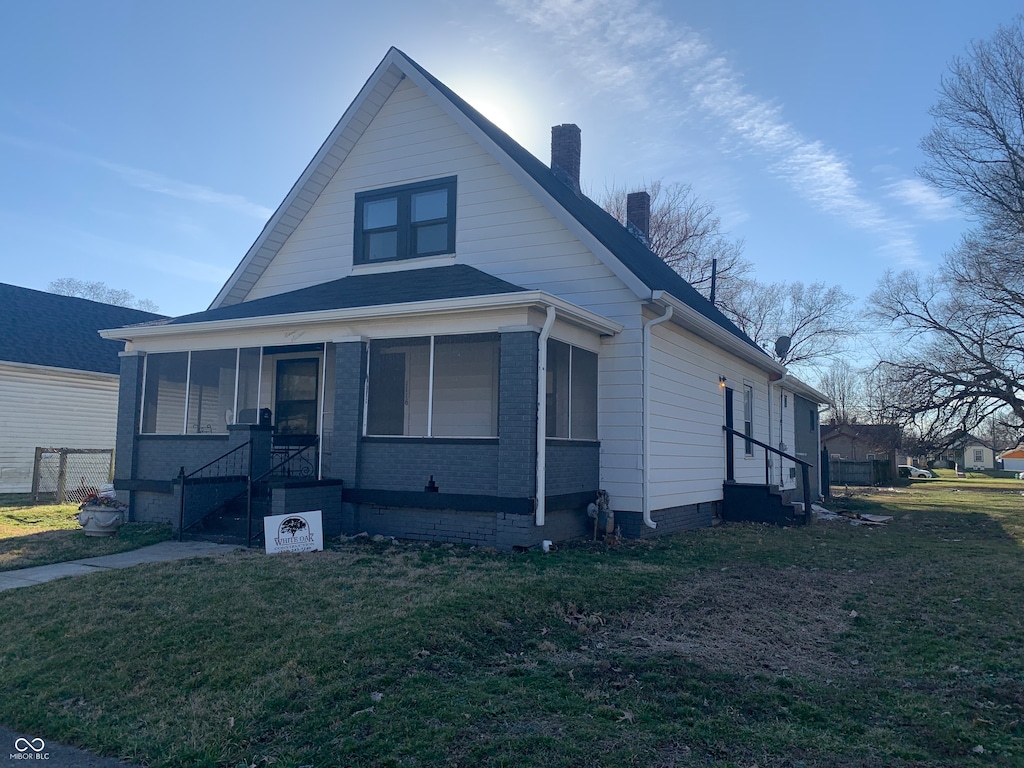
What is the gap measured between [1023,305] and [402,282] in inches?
992

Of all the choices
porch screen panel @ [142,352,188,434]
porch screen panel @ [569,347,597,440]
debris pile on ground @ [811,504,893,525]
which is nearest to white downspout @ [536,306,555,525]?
porch screen panel @ [569,347,597,440]

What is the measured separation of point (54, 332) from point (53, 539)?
13109 millimetres

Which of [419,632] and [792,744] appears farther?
[419,632]

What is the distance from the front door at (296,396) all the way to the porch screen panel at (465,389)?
91.3 inches

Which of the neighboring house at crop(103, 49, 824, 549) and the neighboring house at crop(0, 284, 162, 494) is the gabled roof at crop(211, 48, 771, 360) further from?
the neighboring house at crop(0, 284, 162, 494)

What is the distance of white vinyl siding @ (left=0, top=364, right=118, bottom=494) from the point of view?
19.3 metres

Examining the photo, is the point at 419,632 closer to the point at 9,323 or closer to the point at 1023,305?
the point at 9,323

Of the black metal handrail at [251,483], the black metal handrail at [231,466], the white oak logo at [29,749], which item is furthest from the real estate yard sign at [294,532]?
the white oak logo at [29,749]

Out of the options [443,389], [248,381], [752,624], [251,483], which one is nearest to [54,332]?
[248,381]

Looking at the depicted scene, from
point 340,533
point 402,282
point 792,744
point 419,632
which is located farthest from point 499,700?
point 402,282

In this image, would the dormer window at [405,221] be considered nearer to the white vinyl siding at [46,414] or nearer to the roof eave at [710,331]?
the roof eave at [710,331]

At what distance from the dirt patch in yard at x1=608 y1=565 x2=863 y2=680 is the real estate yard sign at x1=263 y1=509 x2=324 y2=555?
4.57 m

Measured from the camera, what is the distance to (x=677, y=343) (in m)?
13.5

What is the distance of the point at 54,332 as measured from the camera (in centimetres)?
2177
